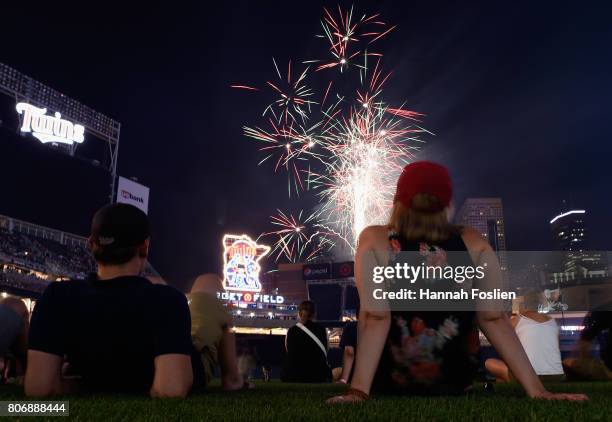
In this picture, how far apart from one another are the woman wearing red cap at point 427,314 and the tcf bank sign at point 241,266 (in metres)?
51.5

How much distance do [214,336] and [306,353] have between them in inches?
162

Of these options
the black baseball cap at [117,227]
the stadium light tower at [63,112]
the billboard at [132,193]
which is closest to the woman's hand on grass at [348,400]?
the black baseball cap at [117,227]

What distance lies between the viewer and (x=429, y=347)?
3301mm

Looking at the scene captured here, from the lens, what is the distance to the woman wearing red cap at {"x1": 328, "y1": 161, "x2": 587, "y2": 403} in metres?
3.28

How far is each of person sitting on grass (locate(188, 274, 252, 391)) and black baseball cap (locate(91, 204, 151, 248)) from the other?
179cm

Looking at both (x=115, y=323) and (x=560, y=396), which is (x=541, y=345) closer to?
(x=560, y=396)

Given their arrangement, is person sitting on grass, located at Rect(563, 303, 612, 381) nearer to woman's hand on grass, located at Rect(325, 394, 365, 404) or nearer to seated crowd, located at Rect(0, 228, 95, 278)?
A: woman's hand on grass, located at Rect(325, 394, 365, 404)

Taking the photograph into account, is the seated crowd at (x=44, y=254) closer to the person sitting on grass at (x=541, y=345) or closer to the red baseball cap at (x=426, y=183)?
the person sitting on grass at (x=541, y=345)

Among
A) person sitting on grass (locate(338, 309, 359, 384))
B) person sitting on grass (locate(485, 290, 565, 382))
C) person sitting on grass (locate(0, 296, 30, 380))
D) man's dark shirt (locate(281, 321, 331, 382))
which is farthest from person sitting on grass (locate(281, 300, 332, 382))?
person sitting on grass (locate(0, 296, 30, 380))

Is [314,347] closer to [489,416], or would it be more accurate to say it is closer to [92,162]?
[489,416]

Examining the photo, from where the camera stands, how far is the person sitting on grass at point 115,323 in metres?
2.97

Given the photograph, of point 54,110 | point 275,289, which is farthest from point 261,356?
point 275,289

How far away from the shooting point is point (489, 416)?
230 cm

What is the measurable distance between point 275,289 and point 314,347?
137778mm
